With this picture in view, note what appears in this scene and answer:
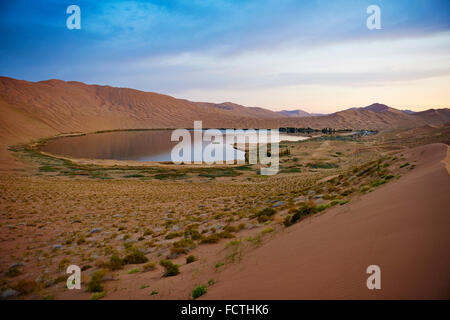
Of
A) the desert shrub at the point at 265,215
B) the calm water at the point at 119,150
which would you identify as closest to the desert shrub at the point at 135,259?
the desert shrub at the point at 265,215

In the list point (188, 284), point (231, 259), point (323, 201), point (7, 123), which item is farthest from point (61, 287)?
point (7, 123)

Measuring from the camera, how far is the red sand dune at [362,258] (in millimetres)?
3045

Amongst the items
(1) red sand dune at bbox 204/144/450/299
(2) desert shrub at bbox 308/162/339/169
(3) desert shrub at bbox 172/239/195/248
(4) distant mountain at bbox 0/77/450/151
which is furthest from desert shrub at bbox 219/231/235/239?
(4) distant mountain at bbox 0/77/450/151

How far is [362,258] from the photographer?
380 cm

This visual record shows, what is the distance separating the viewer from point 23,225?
11281mm

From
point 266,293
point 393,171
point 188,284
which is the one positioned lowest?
point 188,284

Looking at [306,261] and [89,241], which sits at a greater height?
[306,261]

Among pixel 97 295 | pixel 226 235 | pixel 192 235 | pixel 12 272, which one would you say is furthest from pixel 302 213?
pixel 12 272

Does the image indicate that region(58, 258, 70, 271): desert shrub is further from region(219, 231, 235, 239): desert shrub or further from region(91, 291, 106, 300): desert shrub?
region(219, 231, 235, 239): desert shrub

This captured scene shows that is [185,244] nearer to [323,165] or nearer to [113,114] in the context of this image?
[323,165]

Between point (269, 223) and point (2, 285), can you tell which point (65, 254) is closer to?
point (2, 285)

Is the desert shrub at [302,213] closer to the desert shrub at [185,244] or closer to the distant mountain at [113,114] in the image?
the desert shrub at [185,244]

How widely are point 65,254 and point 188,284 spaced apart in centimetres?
587
